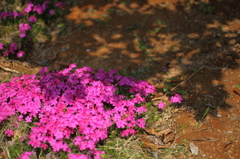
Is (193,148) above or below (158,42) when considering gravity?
below

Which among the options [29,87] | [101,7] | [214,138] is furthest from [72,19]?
[214,138]

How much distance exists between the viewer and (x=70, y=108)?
125 inches

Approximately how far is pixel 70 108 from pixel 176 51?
8.83ft

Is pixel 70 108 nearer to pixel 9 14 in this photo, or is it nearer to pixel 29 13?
pixel 9 14

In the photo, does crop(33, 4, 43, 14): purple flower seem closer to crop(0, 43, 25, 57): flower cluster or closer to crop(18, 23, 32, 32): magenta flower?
crop(18, 23, 32, 32): magenta flower

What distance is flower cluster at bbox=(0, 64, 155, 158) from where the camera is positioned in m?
2.92

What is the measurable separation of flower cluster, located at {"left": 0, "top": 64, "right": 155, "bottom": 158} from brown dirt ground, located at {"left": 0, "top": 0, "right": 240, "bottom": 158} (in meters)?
0.82

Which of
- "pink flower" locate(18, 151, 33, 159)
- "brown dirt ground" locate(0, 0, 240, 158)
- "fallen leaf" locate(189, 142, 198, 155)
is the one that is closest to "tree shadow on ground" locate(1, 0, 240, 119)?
"brown dirt ground" locate(0, 0, 240, 158)

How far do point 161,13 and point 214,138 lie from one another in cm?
357

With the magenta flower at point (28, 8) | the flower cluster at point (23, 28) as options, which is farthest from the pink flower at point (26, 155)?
the magenta flower at point (28, 8)

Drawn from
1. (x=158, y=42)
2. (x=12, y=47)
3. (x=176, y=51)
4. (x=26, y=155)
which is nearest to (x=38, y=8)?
(x=12, y=47)

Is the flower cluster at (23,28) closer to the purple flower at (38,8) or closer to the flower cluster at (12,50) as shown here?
the flower cluster at (12,50)

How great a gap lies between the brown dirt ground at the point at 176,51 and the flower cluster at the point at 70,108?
825 mm

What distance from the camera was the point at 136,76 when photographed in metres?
4.48
